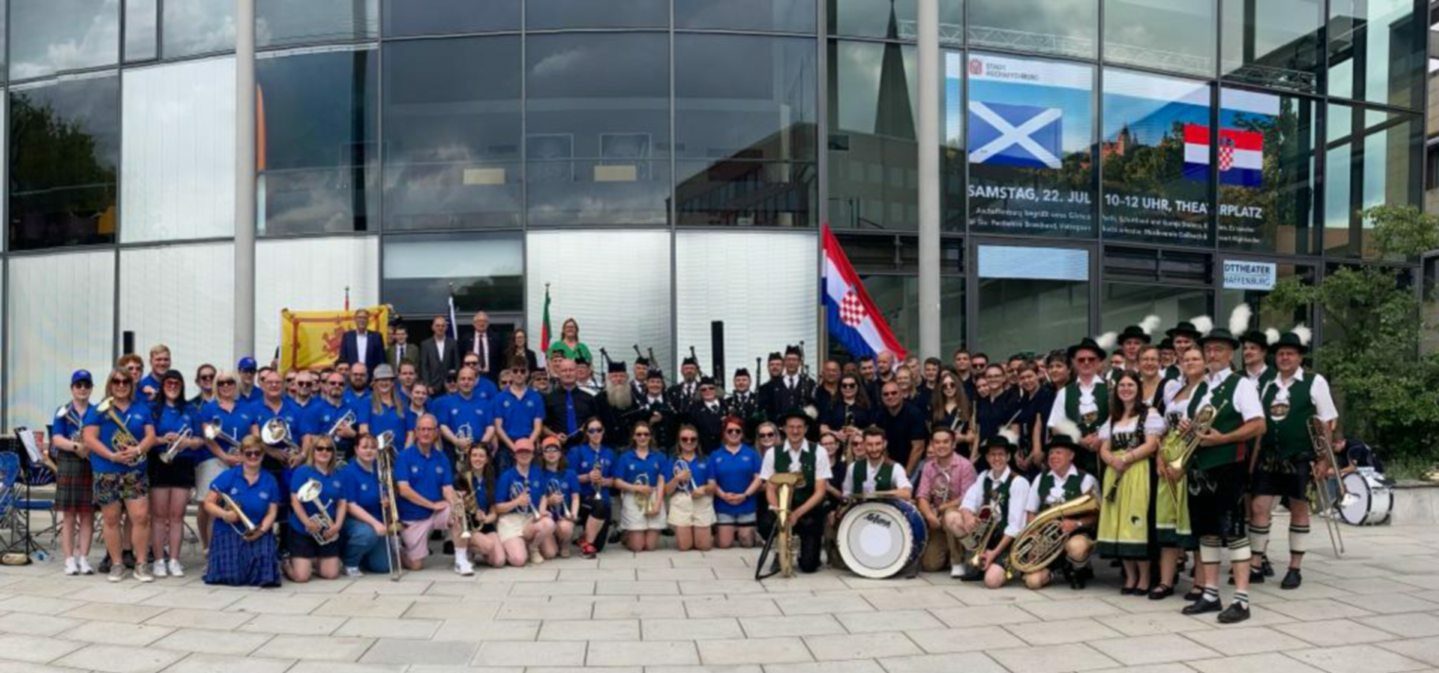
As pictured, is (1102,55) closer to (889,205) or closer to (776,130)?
(889,205)

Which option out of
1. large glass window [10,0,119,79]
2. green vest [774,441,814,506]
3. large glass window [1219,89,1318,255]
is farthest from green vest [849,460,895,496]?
large glass window [10,0,119,79]

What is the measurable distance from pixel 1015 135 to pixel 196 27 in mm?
12446

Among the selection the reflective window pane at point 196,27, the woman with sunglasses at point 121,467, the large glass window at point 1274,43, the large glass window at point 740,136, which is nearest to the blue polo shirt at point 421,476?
the woman with sunglasses at point 121,467

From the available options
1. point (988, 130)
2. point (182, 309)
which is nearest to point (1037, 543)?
point (988, 130)

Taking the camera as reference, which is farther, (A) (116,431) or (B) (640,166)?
(B) (640,166)

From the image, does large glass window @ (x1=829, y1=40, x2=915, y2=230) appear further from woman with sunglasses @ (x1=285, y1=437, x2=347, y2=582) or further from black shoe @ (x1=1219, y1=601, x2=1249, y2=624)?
black shoe @ (x1=1219, y1=601, x2=1249, y2=624)

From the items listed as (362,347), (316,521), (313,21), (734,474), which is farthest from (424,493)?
(313,21)

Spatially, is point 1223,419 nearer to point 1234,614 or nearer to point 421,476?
point 1234,614

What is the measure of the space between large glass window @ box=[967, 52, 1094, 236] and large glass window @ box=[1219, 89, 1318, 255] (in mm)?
2643

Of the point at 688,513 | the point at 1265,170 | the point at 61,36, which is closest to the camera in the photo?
the point at 688,513

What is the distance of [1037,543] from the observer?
834cm

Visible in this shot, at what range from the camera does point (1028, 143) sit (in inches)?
621

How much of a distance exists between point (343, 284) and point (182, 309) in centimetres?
269

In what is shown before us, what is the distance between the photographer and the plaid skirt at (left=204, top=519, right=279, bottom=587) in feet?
27.9
